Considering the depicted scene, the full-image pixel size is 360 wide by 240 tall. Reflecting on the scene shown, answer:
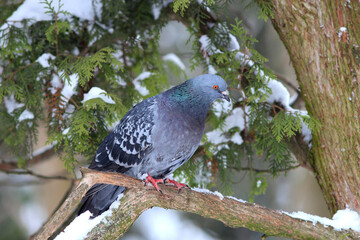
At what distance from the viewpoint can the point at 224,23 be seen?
11.9 ft

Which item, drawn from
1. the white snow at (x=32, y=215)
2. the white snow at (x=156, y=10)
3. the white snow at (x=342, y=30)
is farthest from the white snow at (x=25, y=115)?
the white snow at (x=32, y=215)

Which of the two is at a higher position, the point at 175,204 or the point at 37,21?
the point at 37,21

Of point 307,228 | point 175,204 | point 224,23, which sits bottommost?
point 307,228

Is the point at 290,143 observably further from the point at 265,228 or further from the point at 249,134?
the point at 265,228

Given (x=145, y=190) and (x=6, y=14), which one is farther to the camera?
(x=6, y=14)

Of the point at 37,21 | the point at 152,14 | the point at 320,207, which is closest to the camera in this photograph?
the point at 37,21

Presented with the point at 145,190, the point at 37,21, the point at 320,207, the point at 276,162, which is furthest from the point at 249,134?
the point at 320,207

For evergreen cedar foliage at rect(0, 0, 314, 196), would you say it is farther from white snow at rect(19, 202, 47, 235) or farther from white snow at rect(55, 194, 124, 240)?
white snow at rect(19, 202, 47, 235)

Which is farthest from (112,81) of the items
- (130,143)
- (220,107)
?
(220,107)

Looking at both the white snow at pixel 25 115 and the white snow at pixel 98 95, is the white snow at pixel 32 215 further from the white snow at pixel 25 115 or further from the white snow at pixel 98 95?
the white snow at pixel 98 95

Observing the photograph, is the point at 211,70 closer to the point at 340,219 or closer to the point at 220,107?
the point at 220,107

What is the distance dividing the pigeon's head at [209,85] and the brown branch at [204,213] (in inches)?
30.7

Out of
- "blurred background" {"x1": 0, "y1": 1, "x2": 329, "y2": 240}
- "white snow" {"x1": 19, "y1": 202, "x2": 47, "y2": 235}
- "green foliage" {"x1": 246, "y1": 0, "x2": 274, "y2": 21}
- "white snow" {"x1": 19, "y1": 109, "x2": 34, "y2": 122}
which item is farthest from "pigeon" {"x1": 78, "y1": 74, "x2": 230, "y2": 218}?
"white snow" {"x1": 19, "y1": 202, "x2": 47, "y2": 235}

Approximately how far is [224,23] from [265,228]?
1.89 meters
